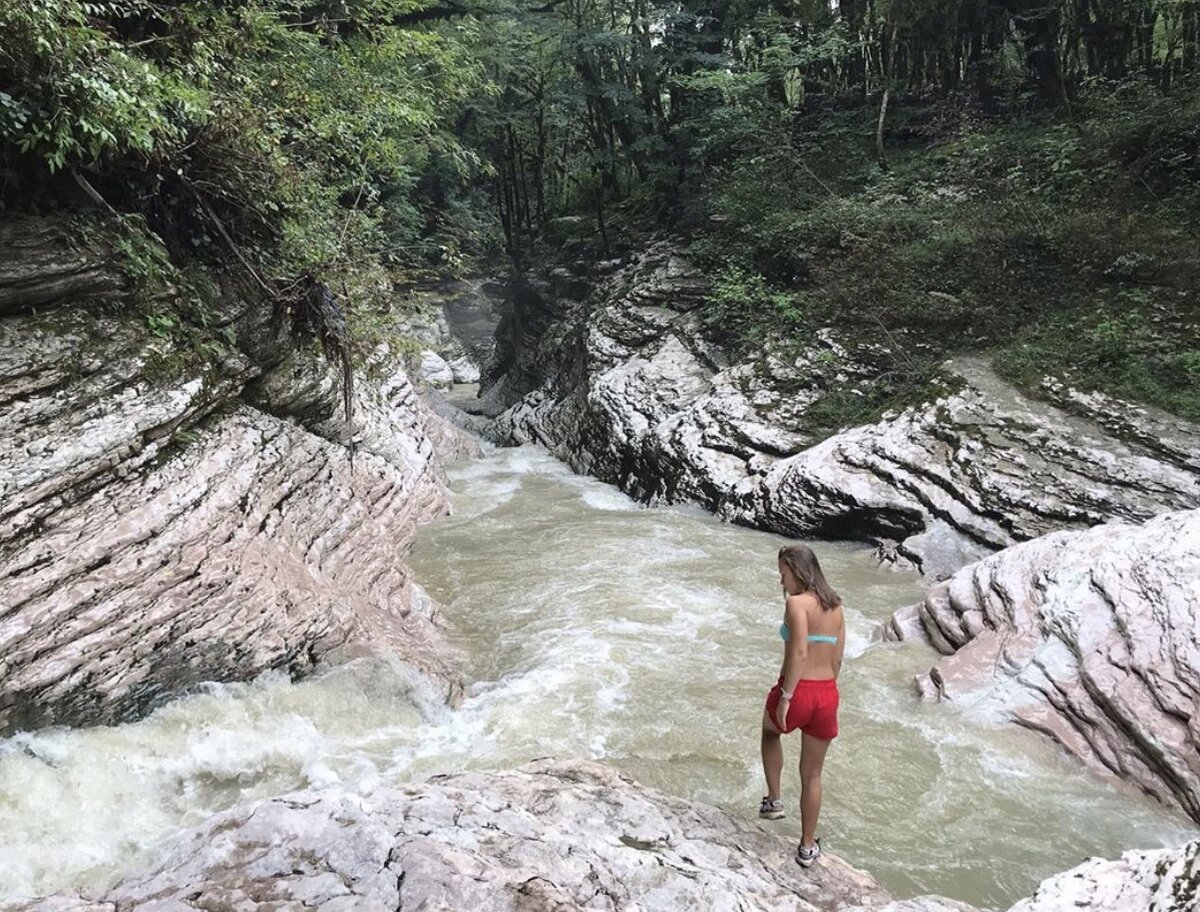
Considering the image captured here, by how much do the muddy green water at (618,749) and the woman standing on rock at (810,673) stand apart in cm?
45

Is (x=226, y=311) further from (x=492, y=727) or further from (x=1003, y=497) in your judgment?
(x=1003, y=497)

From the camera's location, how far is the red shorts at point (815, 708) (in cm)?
386

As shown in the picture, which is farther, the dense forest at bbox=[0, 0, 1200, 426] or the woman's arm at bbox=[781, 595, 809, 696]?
the dense forest at bbox=[0, 0, 1200, 426]

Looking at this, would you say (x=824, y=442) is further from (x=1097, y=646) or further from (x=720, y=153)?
(x=720, y=153)

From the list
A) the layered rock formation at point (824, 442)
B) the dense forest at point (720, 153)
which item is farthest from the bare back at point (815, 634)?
the layered rock formation at point (824, 442)

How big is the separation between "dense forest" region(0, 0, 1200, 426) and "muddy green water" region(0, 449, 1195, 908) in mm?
3567

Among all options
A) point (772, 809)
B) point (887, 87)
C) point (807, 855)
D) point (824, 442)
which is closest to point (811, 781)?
point (807, 855)

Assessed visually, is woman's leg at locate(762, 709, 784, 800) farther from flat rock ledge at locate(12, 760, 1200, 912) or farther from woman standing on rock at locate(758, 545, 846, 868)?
flat rock ledge at locate(12, 760, 1200, 912)

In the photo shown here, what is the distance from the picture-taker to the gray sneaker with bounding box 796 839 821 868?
3.67 m

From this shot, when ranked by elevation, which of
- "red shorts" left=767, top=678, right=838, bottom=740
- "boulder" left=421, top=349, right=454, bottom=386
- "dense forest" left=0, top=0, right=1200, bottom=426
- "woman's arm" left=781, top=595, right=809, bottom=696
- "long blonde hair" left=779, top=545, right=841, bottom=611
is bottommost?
"boulder" left=421, top=349, right=454, bottom=386

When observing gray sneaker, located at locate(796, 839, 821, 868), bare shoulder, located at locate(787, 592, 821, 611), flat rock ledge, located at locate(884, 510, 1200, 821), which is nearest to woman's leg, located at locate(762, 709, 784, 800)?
gray sneaker, located at locate(796, 839, 821, 868)

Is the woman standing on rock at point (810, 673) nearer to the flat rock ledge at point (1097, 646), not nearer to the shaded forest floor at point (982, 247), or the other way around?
the flat rock ledge at point (1097, 646)

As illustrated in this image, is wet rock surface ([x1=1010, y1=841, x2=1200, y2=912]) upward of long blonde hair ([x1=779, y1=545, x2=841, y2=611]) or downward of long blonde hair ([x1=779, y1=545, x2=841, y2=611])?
downward

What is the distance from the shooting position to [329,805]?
3.26 metres
